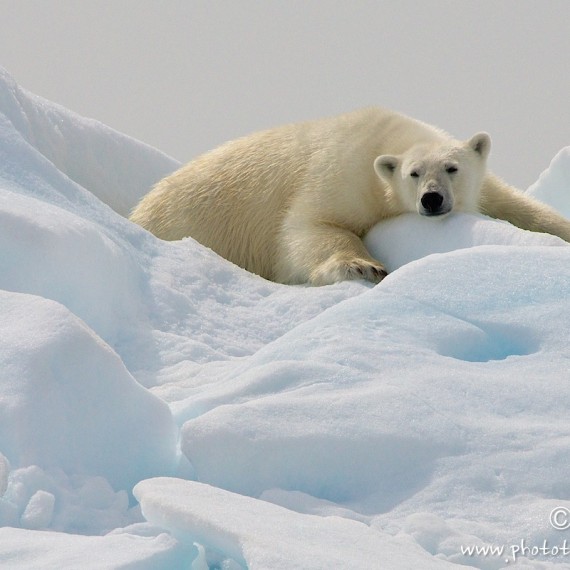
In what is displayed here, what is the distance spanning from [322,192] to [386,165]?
47cm

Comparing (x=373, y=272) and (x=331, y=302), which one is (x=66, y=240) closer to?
(x=331, y=302)

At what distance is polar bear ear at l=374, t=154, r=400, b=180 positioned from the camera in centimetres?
617

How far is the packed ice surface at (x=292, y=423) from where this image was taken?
2.36 metres

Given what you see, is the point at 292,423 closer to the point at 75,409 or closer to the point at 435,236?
the point at 75,409

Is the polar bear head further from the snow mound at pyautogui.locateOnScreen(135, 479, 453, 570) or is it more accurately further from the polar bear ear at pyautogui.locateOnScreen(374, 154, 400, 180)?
the snow mound at pyautogui.locateOnScreen(135, 479, 453, 570)

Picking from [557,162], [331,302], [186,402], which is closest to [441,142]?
[331,302]

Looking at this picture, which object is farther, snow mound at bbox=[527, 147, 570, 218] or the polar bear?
snow mound at bbox=[527, 147, 570, 218]

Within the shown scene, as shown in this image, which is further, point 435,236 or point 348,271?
point 435,236

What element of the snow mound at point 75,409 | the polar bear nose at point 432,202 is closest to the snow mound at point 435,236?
the polar bear nose at point 432,202

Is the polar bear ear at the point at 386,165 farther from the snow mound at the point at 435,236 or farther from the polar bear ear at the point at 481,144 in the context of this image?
the polar bear ear at the point at 481,144

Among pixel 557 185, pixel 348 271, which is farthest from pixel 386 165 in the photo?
pixel 557 185

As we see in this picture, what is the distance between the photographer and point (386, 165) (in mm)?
6195

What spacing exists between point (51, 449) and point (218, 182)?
430cm

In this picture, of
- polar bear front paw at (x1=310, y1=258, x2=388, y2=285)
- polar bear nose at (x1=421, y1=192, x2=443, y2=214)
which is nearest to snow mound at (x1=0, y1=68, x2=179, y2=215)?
polar bear front paw at (x1=310, y1=258, x2=388, y2=285)
